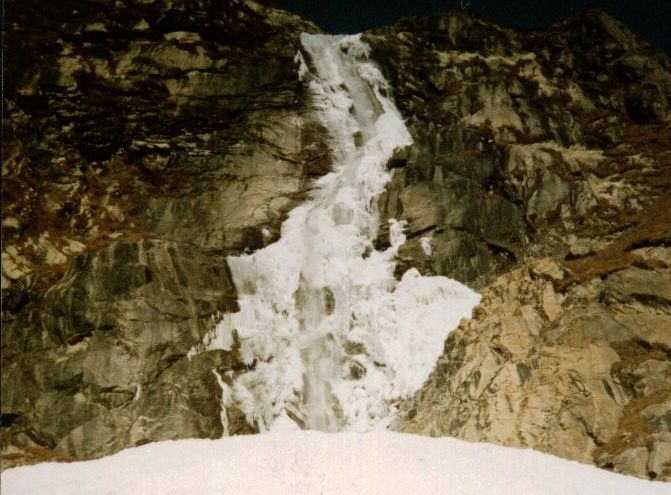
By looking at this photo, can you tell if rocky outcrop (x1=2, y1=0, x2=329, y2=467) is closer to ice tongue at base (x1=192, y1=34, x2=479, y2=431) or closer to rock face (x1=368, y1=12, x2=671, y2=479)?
ice tongue at base (x1=192, y1=34, x2=479, y2=431)

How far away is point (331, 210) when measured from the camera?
60.3 ft

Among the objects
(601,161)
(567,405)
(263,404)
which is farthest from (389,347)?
(601,161)

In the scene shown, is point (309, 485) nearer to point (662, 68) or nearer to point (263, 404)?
point (263, 404)

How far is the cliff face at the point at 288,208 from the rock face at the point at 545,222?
0.19ft

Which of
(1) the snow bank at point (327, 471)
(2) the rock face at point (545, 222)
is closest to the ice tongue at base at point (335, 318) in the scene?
(2) the rock face at point (545, 222)

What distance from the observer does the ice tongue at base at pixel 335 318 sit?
1423cm

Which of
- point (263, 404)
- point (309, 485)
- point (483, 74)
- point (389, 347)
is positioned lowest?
point (263, 404)

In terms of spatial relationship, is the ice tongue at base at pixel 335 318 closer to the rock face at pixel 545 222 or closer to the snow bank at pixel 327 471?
the rock face at pixel 545 222

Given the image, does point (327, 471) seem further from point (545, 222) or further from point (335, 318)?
point (545, 222)

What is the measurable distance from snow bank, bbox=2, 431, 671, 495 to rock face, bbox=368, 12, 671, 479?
2.92 feet

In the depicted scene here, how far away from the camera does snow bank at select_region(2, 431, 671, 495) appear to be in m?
9.76

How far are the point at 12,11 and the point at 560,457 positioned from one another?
23496 mm

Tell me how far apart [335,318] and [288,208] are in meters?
4.80

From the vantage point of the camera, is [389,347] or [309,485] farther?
[389,347]
